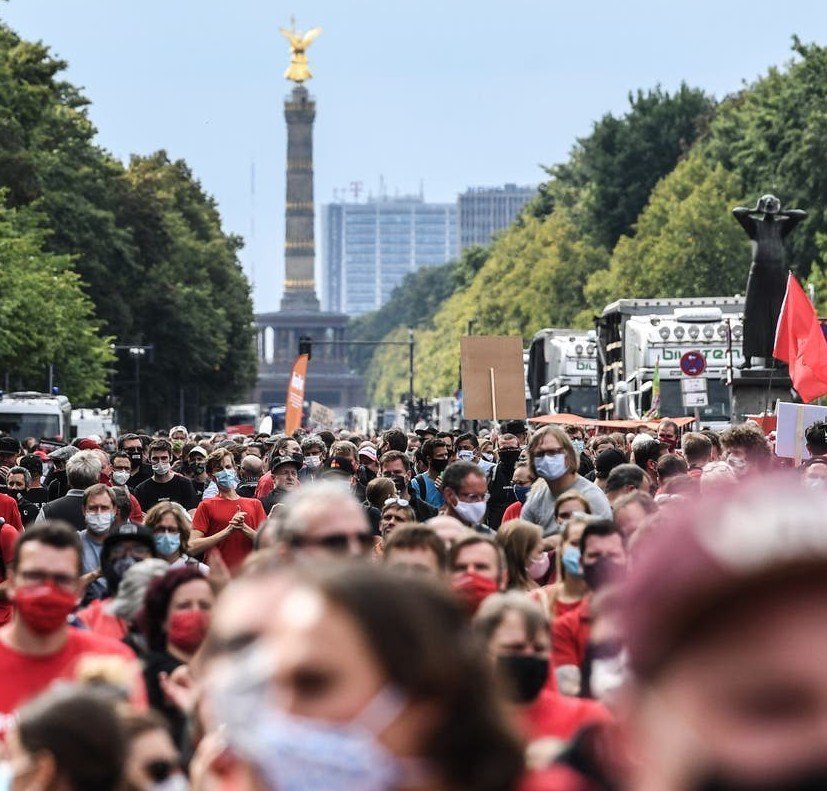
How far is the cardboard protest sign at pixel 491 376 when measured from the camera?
2964 cm

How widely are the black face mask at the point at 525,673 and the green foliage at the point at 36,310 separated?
156 ft

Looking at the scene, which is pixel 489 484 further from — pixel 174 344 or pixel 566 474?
pixel 174 344

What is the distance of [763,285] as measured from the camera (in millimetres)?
31312

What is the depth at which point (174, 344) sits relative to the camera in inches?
3469

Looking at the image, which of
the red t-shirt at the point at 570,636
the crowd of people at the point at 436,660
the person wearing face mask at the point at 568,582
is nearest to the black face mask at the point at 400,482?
the crowd of people at the point at 436,660

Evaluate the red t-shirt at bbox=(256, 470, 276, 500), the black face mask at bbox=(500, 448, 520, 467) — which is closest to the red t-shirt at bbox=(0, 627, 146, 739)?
the black face mask at bbox=(500, 448, 520, 467)

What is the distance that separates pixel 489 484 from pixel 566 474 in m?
4.01

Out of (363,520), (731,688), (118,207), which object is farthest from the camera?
(118,207)

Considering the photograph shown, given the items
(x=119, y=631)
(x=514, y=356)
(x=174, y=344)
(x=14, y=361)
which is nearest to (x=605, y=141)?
(x=174, y=344)

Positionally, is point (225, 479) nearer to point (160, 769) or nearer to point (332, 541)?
point (332, 541)

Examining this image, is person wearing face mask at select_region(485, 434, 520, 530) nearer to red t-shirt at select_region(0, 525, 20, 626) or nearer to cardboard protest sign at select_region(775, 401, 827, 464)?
cardboard protest sign at select_region(775, 401, 827, 464)

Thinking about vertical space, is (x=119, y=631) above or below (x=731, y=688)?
below

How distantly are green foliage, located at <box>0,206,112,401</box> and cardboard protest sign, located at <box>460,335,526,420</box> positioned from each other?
78.0 feet

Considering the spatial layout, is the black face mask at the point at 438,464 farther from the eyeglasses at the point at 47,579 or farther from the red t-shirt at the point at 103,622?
the eyeglasses at the point at 47,579
